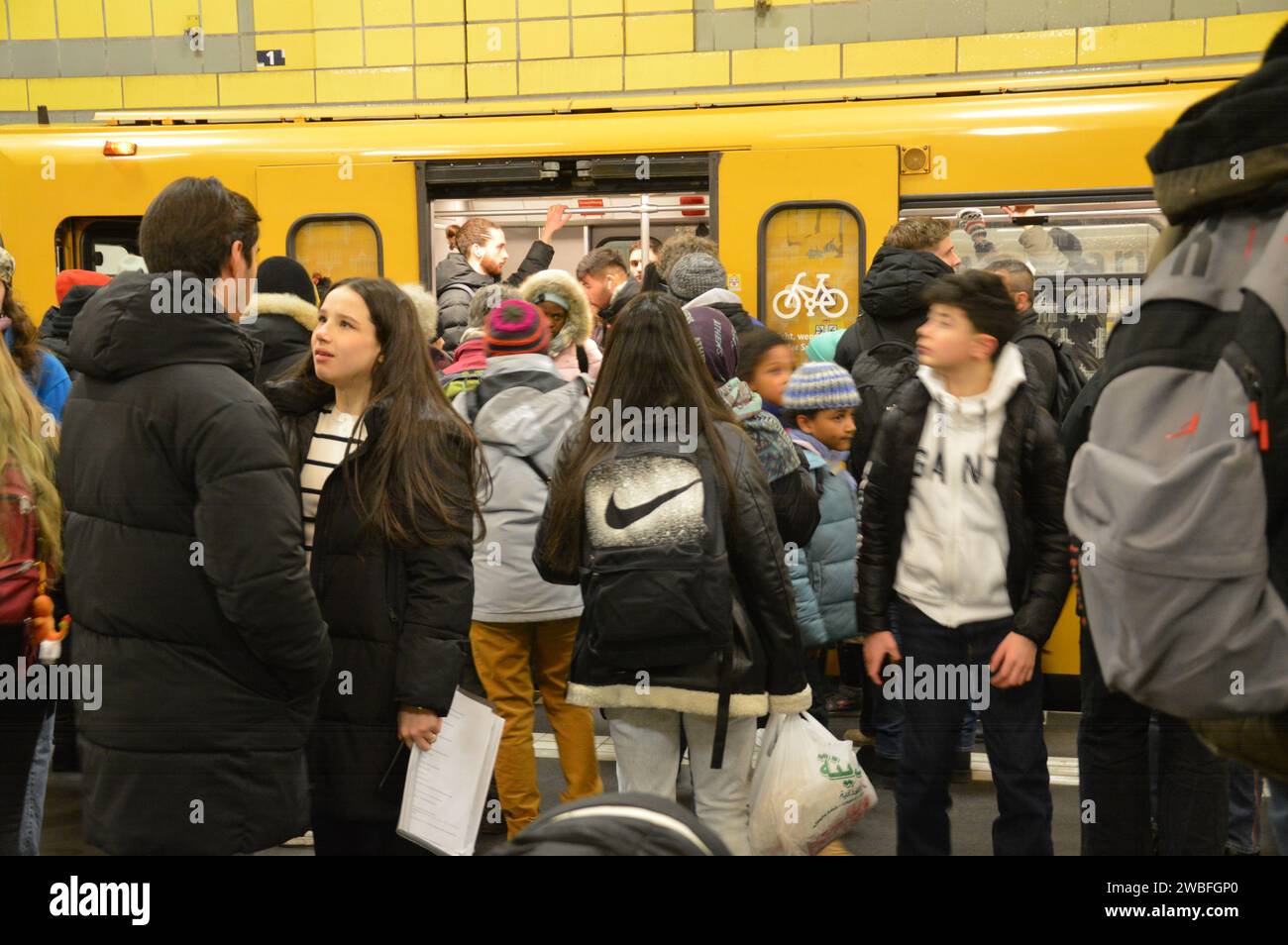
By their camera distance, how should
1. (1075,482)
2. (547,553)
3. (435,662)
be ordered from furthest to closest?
1. (547,553)
2. (435,662)
3. (1075,482)

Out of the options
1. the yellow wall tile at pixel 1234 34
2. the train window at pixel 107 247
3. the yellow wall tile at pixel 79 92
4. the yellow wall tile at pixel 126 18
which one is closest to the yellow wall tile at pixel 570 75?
the yellow wall tile at pixel 126 18

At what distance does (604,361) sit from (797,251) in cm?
344

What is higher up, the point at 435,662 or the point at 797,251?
the point at 797,251

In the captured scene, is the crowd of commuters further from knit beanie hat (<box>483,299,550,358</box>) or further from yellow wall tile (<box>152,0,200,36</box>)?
yellow wall tile (<box>152,0,200,36</box>)

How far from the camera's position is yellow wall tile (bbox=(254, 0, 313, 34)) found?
41.0 ft

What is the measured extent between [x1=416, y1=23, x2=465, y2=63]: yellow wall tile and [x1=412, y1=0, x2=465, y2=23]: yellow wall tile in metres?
0.06

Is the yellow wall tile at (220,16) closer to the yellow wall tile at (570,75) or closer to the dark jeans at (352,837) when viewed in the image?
the yellow wall tile at (570,75)

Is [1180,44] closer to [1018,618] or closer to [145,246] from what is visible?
[1018,618]

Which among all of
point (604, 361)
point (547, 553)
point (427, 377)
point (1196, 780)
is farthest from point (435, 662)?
point (1196, 780)

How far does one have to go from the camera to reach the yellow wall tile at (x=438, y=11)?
1209cm

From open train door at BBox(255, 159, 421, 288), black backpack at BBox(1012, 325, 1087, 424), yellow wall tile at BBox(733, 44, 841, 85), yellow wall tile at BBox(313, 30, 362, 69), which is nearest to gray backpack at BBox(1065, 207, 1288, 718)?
black backpack at BBox(1012, 325, 1087, 424)

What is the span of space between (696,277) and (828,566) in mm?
1624
